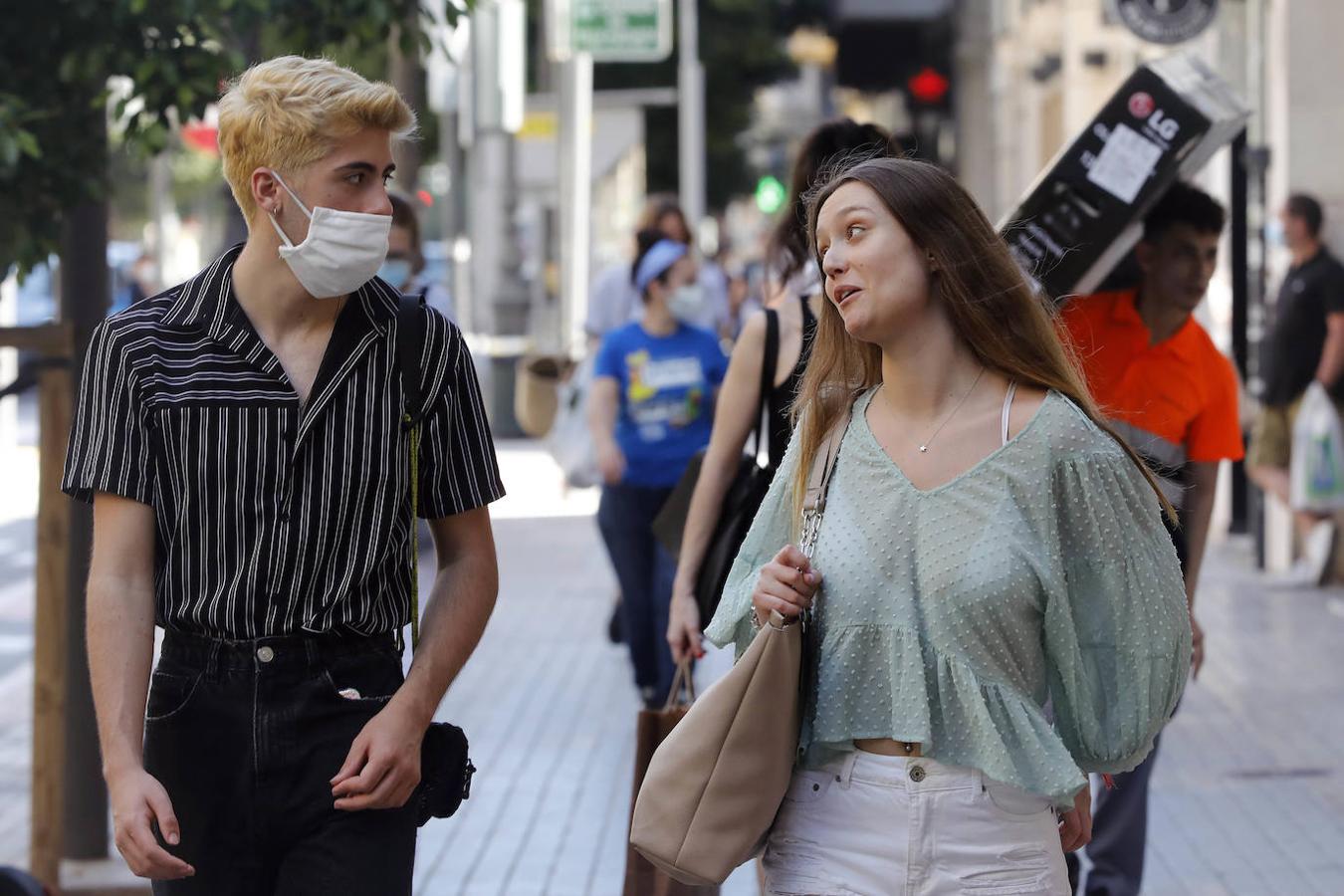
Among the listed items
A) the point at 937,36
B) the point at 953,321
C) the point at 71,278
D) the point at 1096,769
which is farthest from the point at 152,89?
the point at 937,36

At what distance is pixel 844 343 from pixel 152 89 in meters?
2.79

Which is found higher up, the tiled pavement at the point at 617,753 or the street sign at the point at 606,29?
the street sign at the point at 606,29

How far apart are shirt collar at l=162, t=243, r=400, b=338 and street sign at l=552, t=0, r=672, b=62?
14.5 metres

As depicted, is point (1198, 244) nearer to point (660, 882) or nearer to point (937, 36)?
point (660, 882)

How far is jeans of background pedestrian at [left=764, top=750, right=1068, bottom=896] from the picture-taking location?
295cm

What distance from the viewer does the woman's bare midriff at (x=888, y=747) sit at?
2984 mm

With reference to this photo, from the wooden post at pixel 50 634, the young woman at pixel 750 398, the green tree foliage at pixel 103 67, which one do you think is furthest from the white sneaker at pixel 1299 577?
the wooden post at pixel 50 634

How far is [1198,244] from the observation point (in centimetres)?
501

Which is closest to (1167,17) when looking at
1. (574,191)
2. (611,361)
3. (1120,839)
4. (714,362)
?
(714,362)

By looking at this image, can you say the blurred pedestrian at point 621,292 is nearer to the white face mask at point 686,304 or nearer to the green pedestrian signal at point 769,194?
the white face mask at point 686,304

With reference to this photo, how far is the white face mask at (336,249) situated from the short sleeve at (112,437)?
282mm

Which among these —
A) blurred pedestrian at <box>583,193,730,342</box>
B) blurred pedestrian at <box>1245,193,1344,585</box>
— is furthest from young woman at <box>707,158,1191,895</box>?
blurred pedestrian at <box>1245,193,1344,585</box>

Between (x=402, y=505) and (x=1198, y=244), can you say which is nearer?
(x=402, y=505)

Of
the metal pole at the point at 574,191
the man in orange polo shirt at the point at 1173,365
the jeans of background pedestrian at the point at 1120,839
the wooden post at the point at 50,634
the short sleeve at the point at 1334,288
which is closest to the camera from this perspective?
the man in orange polo shirt at the point at 1173,365
